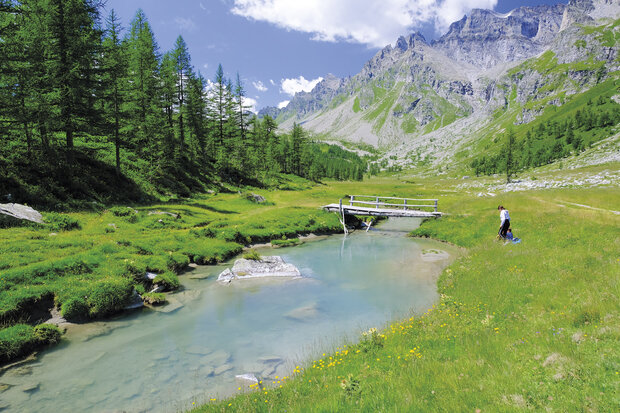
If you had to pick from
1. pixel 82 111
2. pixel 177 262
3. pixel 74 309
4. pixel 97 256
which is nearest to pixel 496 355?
pixel 74 309

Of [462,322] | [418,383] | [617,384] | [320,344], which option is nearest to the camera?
[617,384]

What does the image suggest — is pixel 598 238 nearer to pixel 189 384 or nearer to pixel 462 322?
pixel 462 322

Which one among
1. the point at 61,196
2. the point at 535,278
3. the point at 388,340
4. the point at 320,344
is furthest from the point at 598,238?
the point at 61,196

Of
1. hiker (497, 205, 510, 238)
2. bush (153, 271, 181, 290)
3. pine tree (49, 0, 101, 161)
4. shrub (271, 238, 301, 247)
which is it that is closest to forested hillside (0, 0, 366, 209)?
pine tree (49, 0, 101, 161)

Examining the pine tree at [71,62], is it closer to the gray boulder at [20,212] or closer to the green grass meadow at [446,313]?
the gray boulder at [20,212]

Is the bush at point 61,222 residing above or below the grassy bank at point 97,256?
above

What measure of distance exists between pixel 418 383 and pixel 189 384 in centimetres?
773

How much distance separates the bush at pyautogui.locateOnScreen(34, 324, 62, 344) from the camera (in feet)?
37.3

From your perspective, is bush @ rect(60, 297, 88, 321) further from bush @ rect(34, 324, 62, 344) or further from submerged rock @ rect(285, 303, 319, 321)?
submerged rock @ rect(285, 303, 319, 321)

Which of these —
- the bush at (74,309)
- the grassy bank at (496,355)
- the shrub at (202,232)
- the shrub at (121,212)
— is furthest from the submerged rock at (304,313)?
the shrub at (121,212)

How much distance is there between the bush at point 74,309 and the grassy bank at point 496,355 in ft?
31.3

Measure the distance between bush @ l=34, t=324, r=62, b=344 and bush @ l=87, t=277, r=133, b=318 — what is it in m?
1.72

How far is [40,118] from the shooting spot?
26812 millimetres

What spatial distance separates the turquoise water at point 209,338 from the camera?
9391mm
